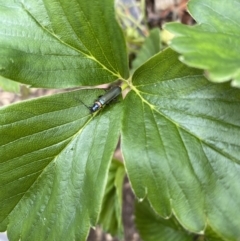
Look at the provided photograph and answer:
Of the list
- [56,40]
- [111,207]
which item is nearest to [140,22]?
[111,207]

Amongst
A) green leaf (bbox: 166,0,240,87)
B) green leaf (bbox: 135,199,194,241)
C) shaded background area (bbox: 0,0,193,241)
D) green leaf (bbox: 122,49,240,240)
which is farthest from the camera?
shaded background area (bbox: 0,0,193,241)

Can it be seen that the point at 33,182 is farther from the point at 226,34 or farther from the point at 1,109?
the point at 226,34

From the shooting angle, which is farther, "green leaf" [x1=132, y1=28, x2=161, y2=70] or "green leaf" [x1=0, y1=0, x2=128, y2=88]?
"green leaf" [x1=132, y1=28, x2=161, y2=70]

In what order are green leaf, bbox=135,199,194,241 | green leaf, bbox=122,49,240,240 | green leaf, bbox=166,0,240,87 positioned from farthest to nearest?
green leaf, bbox=135,199,194,241, green leaf, bbox=122,49,240,240, green leaf, bbox=166,0,240,87

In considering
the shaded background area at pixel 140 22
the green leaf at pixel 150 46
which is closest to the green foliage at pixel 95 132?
the green leaf at pixel 150 46

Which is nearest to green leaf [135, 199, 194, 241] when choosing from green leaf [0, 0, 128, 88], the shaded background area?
the shaded background area

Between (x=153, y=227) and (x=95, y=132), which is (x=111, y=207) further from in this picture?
(x=95, y=132)

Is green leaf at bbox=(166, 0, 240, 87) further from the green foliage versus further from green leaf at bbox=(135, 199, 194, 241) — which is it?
green leaf at bbox=(135, 199, 194, 241)
